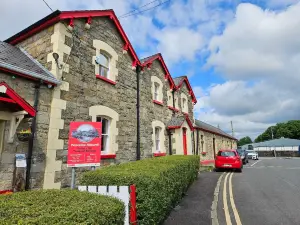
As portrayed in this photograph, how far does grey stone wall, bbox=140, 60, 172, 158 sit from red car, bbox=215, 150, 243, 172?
4.90 meters

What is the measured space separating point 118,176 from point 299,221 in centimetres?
489

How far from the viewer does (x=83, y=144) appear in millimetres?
5711

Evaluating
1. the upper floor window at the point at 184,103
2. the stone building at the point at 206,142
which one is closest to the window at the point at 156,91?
the upper floor window at the point at 184,103

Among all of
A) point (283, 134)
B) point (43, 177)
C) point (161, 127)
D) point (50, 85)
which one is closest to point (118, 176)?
point (43, 177)

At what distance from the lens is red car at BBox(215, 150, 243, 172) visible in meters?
16.5

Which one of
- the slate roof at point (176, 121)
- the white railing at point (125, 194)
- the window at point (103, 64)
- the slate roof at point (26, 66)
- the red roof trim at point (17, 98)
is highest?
the window at point (103, 64)

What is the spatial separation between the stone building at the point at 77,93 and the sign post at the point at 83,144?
1.73 metres

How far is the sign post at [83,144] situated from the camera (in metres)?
5.52

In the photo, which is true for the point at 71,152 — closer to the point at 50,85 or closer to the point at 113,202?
the point at 113,202

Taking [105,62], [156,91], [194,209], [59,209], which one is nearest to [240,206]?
[194,209]

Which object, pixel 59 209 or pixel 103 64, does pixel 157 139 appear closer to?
pixel 103 64

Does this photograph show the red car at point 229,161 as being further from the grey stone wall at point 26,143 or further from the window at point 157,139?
the grey stone wall at point 26,143

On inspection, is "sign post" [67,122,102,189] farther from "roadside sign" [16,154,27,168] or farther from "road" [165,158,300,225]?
"road" [165,158,300,225]

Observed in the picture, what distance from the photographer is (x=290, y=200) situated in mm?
7773
